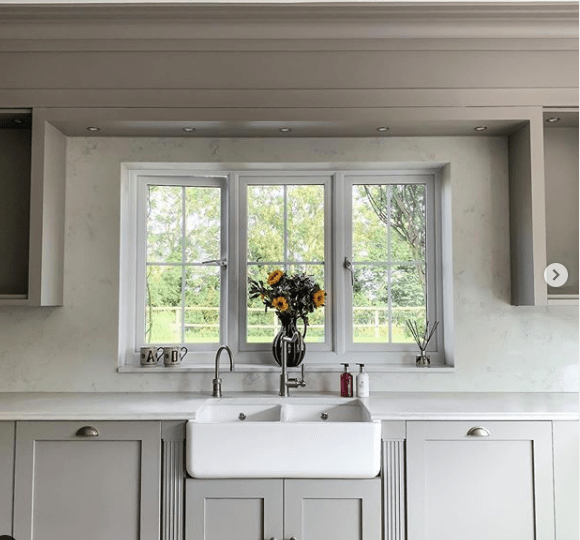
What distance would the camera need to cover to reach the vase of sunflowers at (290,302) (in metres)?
2.63

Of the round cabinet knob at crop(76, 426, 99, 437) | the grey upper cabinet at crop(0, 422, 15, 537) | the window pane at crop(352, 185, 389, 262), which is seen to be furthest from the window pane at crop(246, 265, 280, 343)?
the grey upper cabinet at crop(0, 422, 15, 537)

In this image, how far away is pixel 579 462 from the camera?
2.11 m

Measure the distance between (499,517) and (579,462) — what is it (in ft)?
1.17

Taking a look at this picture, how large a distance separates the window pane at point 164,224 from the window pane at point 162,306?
7 centimetres

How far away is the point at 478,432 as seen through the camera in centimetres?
215

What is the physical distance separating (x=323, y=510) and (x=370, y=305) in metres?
1.09

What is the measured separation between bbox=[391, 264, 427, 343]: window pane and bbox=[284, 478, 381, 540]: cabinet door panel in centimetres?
97

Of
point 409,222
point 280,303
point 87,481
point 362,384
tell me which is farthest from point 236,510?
point 409,222

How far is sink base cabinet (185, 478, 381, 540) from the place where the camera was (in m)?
2.10

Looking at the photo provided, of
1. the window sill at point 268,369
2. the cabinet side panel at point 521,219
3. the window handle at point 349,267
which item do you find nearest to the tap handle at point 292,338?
the window sill at point 268,369

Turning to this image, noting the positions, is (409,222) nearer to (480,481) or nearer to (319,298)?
(319,298)

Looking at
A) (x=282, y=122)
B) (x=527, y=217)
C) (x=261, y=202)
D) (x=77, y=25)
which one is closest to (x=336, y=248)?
(x=261, y=202)

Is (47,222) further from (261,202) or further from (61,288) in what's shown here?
(261,202)

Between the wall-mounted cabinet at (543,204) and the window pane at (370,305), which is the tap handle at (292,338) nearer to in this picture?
the window pane at (370,305)
